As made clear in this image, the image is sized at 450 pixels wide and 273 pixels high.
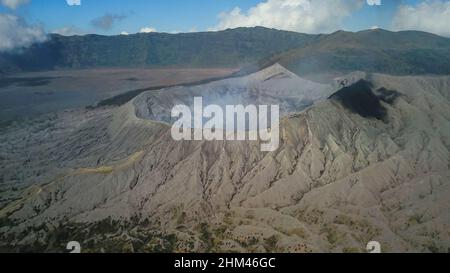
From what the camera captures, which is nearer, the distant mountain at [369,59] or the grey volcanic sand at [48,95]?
the grey volcanic sand at [48,95]

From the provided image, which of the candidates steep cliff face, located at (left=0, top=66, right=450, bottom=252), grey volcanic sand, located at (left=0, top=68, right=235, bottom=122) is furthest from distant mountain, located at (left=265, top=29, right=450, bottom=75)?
steep cliff face, located at (left=0, top=66, right=450, bottom=252)

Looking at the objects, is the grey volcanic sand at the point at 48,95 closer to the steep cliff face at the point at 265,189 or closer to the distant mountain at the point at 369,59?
the distant mountain at the point at 369,59

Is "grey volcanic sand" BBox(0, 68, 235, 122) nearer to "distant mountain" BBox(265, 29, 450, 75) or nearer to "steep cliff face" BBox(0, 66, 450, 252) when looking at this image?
"distant mountain" BBox(265, 29, 450, 75)

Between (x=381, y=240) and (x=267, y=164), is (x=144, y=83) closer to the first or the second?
(x=267, y=164)

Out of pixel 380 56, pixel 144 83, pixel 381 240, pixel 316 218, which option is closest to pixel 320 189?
pixel 316 218

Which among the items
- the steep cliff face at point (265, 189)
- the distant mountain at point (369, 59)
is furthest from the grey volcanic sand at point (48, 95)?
the steep cliff face at point (265, 189)

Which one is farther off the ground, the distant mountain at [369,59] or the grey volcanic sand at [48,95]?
the distant mountain at [369,59]

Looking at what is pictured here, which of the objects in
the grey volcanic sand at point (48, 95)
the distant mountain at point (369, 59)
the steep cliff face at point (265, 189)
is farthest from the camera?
the distant mountain at point (369, 59)

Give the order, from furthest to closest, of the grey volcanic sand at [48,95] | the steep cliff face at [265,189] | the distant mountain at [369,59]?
the distant mountain at [369,59] → the grey volcanic sand at [48,95] → the steep cliff face at [265,189]
